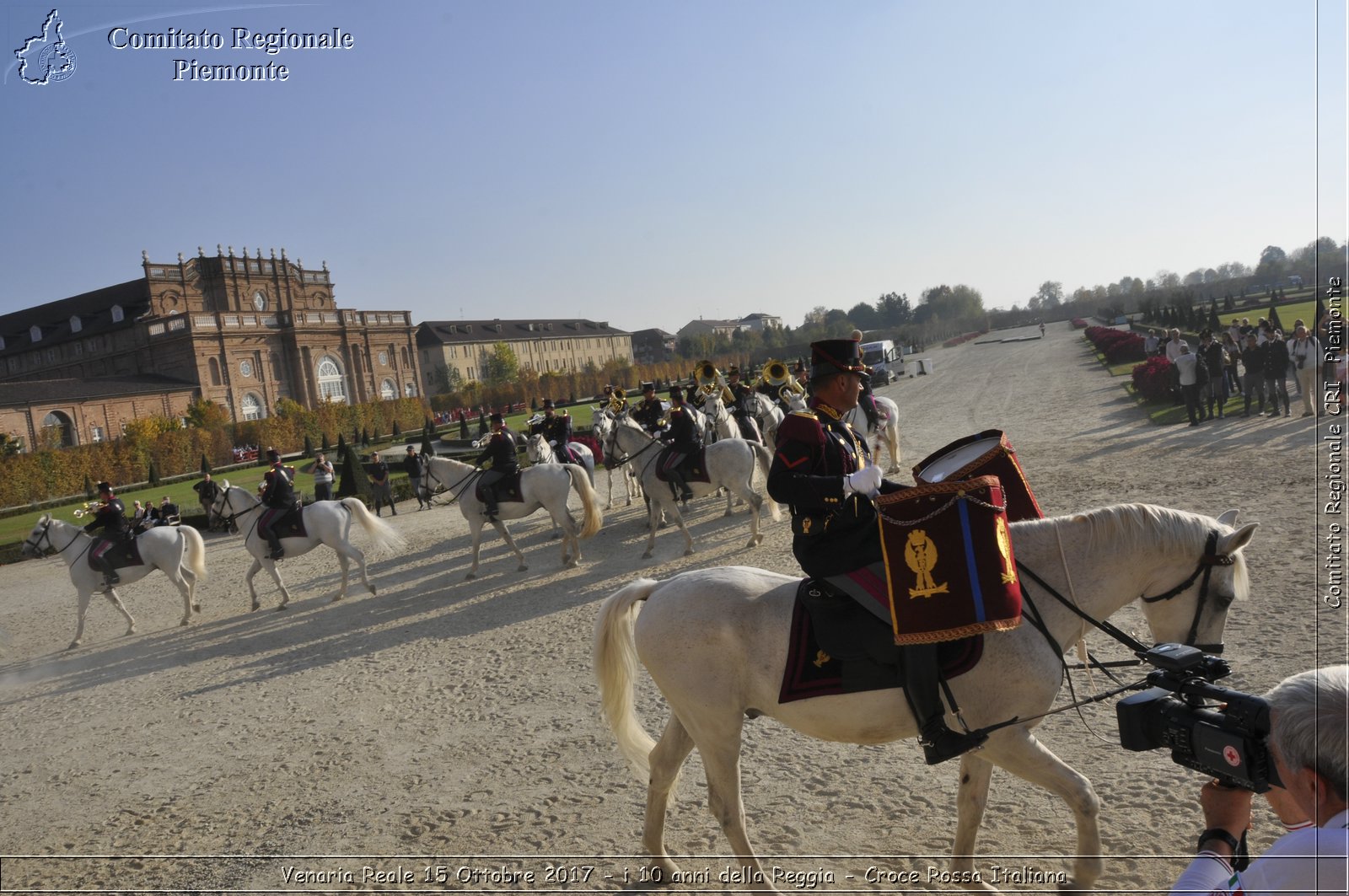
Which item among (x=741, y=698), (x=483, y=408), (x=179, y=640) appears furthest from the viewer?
(x=483, y=408)

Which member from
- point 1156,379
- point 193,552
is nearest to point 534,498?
point 193,552

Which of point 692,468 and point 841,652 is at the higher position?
point 841,652

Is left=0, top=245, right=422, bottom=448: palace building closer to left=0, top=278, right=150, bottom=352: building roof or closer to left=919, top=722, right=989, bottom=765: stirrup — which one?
left=0, top=278, right=150, bottom=352: building roof

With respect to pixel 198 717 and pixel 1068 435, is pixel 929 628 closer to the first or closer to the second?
pixel 198 717

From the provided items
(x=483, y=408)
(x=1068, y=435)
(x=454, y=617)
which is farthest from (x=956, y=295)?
(x=454, y=617)

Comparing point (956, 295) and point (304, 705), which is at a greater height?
point (956, 295)

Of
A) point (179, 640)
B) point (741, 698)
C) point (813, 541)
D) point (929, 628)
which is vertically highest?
point (813, 541)

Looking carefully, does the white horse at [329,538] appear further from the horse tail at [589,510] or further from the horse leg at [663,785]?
the horse leg at [663,785]

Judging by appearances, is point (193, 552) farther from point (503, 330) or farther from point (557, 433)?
point (503, 330)

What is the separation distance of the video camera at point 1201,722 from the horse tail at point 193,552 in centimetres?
1424

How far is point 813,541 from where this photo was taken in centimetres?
396

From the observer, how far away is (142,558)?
13.2 meters

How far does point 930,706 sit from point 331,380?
77.6m

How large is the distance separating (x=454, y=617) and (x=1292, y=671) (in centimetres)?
884
